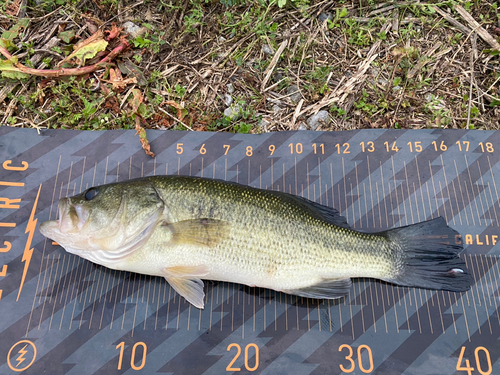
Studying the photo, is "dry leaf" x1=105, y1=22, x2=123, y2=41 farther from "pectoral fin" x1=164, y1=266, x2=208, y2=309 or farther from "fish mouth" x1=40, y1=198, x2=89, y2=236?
"pectoral fin" x1=164, y1=266, x2=208, y2=309

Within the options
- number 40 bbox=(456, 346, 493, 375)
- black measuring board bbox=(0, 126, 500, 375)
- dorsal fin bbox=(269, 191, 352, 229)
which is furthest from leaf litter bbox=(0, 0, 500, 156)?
number 40 bbox=(456, 346, 493, 375)

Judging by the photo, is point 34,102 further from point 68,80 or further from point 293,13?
point 293,13

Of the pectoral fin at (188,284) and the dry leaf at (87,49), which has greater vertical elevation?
the dry leaf at (87,49)

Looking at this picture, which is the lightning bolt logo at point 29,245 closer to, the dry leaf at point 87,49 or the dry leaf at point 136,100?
the dry leaf at point 136,100

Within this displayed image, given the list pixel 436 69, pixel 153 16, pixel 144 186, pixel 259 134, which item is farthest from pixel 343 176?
pixel 153 16

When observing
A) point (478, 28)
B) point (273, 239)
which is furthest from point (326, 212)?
point (478, 28)

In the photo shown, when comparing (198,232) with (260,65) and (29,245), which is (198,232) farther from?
(260,65)

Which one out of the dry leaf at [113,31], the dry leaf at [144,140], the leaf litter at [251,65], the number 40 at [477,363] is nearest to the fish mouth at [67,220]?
the dry leaf at [144,140]
